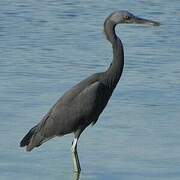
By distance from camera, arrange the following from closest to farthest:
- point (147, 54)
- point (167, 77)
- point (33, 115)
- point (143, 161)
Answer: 1. point (143, 161)
2. point (33, 115)
3. point (167, 77)
4. point (147, 54)

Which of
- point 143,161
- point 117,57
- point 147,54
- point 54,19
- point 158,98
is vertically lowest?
point 54,19

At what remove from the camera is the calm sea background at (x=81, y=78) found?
9.18 metres

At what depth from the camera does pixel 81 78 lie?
1289 cm

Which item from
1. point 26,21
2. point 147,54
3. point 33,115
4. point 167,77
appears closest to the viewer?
point 33,115

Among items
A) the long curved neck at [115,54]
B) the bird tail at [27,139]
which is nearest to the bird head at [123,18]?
the long curved neck at [115,54]

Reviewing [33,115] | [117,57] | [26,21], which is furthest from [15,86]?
[26,21]

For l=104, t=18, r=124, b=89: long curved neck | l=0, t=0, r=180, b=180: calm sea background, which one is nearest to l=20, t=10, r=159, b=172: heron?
l=104, t=18, r=124, b=89: long curved neck

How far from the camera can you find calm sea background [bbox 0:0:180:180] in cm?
918

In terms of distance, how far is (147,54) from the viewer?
14.9 metres

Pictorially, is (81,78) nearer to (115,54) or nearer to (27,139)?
(115,54)

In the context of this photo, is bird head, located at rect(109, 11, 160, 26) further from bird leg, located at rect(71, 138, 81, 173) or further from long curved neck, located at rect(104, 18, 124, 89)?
bird leg, located at rect(71, 138, 81, 173)

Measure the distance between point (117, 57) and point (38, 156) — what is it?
1.24 metres

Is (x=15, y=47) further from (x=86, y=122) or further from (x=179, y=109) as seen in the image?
(x=86, y=122)

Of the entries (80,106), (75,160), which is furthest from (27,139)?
(80,106)
